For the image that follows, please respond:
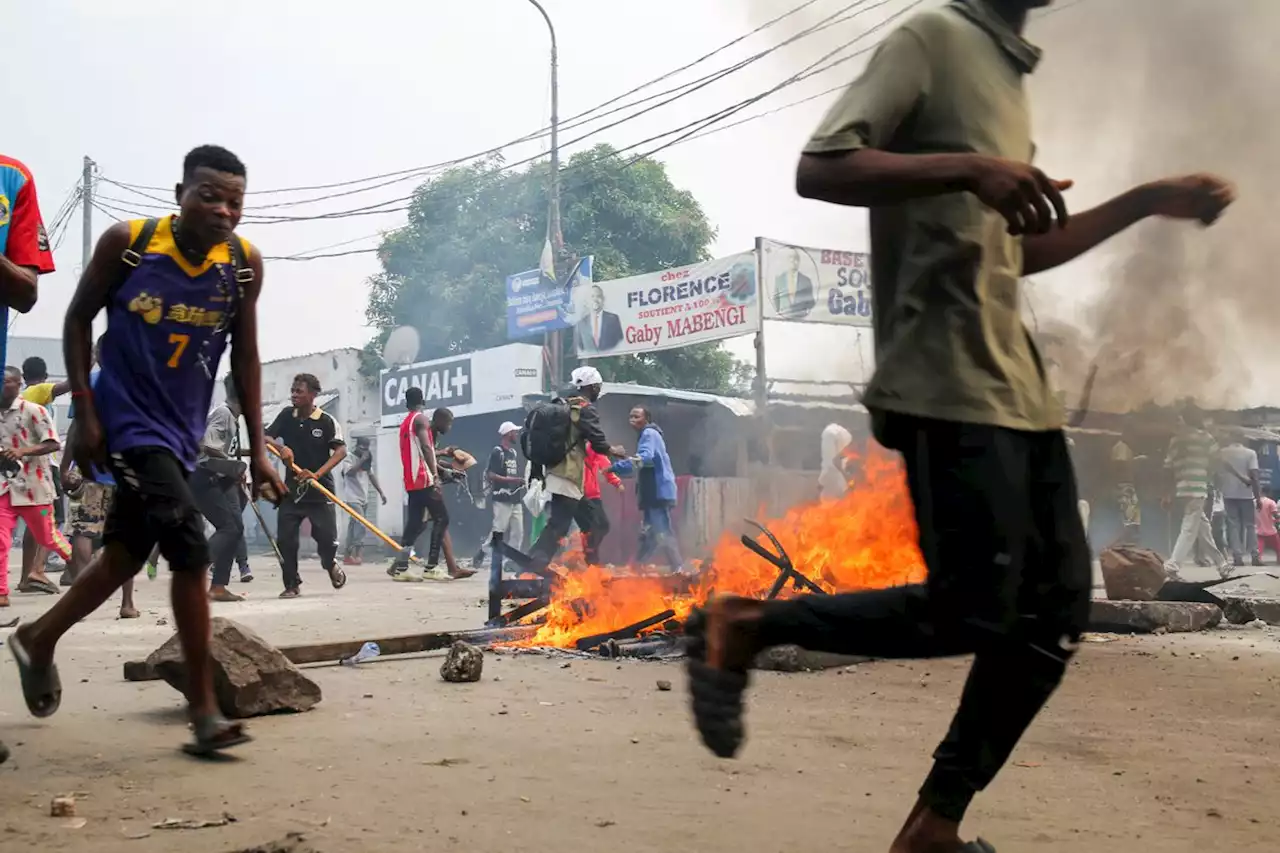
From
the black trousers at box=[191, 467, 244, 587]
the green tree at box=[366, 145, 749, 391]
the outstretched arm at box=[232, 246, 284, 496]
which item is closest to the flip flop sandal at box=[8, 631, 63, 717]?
the outstretched arm at box=[232, 246, 284, 496]

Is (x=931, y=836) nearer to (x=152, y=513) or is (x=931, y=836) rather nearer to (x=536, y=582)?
(x=152, y=513)

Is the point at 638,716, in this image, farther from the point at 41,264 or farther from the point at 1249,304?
the point at 1249,304

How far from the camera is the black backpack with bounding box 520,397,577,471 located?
33.8 ft

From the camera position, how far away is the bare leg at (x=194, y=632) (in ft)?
12.4

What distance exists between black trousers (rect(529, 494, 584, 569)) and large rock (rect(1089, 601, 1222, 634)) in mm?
4294

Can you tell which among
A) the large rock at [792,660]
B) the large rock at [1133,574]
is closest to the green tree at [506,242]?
the large rock at [1133,574]

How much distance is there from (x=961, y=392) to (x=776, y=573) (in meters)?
4.86

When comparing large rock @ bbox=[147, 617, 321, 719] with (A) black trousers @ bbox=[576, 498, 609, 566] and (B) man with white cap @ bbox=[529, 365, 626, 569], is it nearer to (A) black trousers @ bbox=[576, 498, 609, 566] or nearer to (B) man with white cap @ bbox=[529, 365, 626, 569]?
(B) man with white cap @ bbox=[529, 365, 626, 569]

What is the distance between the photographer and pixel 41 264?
3.91 m

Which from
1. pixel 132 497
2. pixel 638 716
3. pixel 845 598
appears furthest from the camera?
pixel 638 716

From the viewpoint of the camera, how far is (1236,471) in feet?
51.6

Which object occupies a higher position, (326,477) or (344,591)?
(326,477)

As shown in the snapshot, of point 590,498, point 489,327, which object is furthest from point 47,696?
point 489,327

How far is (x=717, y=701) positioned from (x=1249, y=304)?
9.23 m
